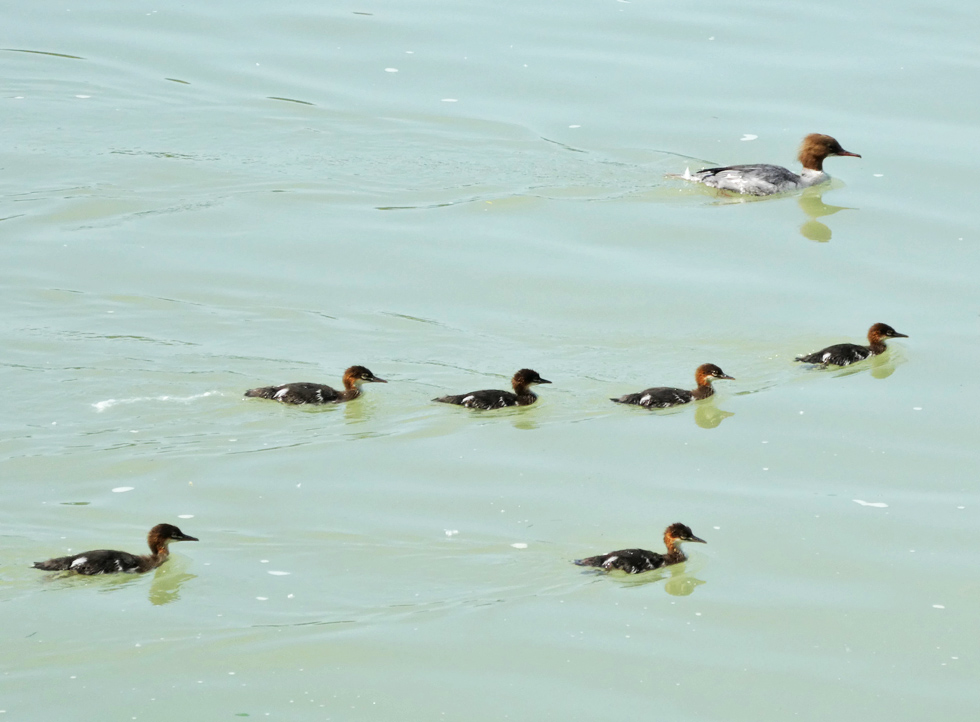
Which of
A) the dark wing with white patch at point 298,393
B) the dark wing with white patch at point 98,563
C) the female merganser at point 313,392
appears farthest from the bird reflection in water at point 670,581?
the dark wing with white patch at point 298,393

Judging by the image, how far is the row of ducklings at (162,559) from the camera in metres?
7.41

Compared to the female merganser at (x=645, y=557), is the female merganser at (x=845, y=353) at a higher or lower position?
higher

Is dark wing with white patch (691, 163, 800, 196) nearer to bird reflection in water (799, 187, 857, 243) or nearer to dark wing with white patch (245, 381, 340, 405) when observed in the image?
bird reflection in water (799, 187, 857, 243)

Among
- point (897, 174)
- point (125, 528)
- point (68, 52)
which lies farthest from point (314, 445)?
point (68, 52)

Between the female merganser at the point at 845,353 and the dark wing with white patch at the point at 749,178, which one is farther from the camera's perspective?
the dark wing with white patch at the point at 749,178

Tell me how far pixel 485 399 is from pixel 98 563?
2.82 metres

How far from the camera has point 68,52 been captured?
615 inches

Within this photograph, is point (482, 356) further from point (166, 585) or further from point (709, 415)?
point (166, 585)

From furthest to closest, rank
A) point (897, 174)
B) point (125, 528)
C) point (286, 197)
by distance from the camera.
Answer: point (897, 174) < point (286, 197) < point (125, 528)

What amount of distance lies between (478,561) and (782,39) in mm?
10630

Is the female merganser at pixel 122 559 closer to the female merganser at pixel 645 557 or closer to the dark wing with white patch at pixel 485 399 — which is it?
the female merganser at pixel 645 557

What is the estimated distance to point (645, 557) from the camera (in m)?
7.53

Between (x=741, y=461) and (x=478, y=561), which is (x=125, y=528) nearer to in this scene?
(x=478, y=561)

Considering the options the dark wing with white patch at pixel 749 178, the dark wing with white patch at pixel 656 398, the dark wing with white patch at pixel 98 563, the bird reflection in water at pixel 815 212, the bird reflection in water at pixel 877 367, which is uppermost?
the dark wing with white patch at pixel 749 178
